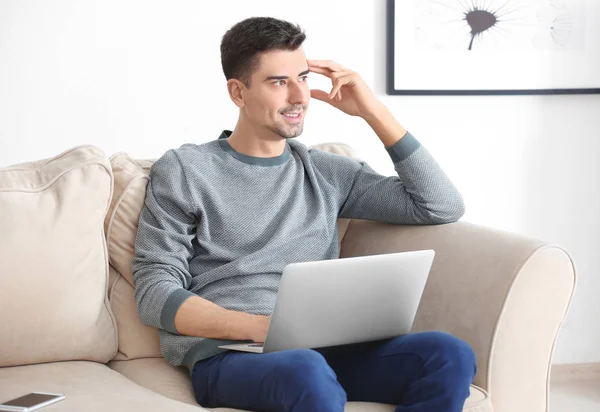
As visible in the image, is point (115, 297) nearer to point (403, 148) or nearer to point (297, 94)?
point (297, 94)

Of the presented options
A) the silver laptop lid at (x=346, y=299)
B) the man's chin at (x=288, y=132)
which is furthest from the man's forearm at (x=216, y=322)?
the man's chin at (x=288, y=132)

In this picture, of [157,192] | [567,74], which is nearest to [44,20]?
[157,192]

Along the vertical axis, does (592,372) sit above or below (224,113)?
below

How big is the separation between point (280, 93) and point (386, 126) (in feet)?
0.92

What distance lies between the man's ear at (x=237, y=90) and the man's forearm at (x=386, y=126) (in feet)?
1.06

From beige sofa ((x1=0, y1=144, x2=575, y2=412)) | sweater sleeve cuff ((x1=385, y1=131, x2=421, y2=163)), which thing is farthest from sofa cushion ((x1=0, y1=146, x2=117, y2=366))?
sweater sleeve cuff ((x1=385, y1=131, x2=421, y2=163))

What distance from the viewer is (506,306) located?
1.73m

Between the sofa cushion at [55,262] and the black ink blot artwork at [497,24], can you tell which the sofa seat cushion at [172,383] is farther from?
the black ink blot artwork at [497,24]

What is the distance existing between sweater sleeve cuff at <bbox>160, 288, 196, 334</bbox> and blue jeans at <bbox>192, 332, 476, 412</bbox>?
0.36 feet

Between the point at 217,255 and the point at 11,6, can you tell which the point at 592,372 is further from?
the point at 11,6

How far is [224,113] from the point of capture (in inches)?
108

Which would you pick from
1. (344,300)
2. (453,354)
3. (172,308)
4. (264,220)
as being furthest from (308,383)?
(264,220)

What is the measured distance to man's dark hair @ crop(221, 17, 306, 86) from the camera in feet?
6.61

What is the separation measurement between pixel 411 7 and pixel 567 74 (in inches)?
25.6
